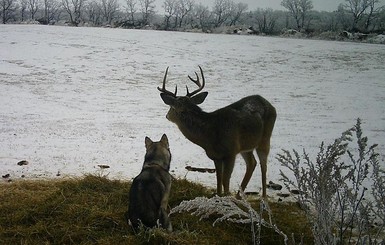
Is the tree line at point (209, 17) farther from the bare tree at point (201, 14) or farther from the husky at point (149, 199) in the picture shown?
the husky at point (149, 199)

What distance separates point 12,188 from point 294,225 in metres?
4.23

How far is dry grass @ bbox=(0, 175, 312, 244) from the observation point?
5.40 meters

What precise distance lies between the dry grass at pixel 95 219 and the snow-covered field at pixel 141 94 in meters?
1.16

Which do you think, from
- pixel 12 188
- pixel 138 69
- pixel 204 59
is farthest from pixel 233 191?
pixel 204 59

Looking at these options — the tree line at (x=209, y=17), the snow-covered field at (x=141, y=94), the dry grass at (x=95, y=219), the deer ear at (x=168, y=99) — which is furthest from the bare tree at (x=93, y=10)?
the dry grass at (x=95, y=219)

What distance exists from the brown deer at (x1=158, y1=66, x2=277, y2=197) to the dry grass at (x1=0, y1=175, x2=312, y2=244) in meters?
0.61

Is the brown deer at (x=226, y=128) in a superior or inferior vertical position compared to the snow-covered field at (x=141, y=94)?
superior

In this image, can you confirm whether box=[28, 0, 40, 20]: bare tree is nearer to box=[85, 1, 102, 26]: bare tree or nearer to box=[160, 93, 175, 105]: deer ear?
box=[85, 1, 102, 26]: bare tree

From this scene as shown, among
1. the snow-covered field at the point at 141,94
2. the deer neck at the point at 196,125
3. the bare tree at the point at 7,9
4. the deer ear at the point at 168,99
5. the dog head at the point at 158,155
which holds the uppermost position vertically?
the bare tree at the point at 7,9

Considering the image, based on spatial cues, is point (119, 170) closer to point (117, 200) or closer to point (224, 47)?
point (117, 200)

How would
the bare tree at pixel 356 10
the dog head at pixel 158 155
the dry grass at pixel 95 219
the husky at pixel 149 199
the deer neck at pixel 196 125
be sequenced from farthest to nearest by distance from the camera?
the bare tree at pixel 356 10, the deer neck at pixel 196 125, the dog head at pixel 158 155, the dry grass at pixel 95 219, the husky at pixel 149 199

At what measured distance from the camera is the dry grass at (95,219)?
5402mm

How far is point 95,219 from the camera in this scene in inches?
231

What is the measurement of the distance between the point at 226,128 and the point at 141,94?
1261 cm
